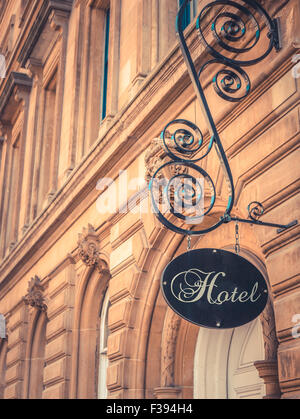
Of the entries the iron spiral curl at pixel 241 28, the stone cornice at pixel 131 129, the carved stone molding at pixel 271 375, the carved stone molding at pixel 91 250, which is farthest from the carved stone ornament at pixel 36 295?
the carved stone molding at pixel 271 375

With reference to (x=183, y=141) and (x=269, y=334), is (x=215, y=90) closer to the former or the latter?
(x=183, y=141)

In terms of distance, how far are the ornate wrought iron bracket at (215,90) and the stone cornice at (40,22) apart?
9206 millimetres

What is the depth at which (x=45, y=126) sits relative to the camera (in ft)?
65.8

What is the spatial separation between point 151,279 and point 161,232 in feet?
2.61

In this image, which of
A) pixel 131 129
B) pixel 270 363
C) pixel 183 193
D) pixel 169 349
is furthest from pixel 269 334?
pixel 131 129

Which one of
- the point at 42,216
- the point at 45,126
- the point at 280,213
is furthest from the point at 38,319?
the point at 280,213

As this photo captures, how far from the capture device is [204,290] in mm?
6840

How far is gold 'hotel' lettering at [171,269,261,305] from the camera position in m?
6.82

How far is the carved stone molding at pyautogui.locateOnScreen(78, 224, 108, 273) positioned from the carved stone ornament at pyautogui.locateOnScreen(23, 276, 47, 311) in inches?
132

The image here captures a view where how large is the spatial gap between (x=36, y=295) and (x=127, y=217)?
215 inches
